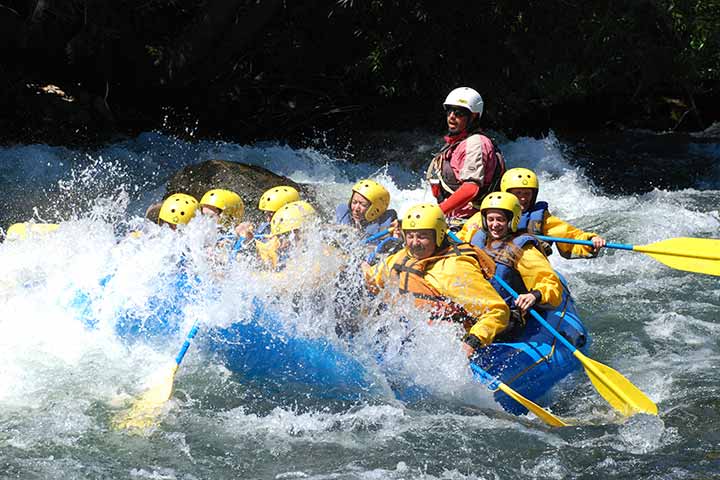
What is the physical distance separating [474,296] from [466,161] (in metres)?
1.41

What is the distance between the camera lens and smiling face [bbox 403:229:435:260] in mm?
6375

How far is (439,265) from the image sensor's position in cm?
639

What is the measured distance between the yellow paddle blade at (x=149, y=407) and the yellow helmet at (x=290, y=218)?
1.18 m

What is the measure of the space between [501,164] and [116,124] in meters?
7.32

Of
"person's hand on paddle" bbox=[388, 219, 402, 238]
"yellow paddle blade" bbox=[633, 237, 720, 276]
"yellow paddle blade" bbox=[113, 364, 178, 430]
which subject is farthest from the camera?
"yellow paddle blade" bbox=[633, 237, 720, 276]

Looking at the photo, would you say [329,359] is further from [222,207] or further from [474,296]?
[222,207]

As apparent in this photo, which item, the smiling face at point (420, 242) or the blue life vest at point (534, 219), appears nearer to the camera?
the smiling face at point (420, 242)

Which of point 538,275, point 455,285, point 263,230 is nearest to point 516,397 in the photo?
point 455,285

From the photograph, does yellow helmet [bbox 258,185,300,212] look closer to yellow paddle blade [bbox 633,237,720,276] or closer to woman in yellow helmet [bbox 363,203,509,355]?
woman in yellow helmet [bbox 363,203,509,355]

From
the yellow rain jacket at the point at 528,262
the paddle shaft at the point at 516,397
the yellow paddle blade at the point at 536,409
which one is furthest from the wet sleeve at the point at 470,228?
the yellow paddle blade at the point at 536,409

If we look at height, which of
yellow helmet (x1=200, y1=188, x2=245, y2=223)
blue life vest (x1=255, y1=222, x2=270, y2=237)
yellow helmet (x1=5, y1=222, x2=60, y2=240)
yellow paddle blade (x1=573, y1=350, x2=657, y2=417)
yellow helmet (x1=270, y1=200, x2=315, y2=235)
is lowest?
yellow paddle blade (x1=573, y1=350, x2=657, y2=417)

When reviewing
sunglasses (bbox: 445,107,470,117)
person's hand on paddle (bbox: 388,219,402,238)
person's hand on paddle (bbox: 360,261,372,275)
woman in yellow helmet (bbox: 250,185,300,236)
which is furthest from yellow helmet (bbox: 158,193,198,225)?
sunglasses (bbox: 445,107,470,117)

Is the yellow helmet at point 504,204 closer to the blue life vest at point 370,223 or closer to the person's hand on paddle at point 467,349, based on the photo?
the blue life vest at point 370,223

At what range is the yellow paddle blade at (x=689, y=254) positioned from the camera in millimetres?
7629
